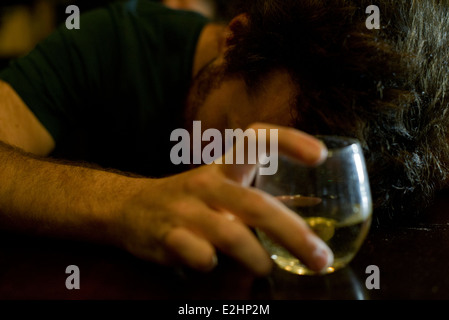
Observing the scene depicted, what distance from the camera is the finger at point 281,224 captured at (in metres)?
0.51

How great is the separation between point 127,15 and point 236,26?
1.56ft

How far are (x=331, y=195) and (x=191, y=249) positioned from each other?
0.57 ft

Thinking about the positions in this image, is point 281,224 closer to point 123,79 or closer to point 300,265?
point 300,265

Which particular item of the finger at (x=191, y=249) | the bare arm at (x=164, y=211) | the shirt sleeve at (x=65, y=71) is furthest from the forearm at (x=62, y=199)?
the shirt sleeve at (x=65, y=71)

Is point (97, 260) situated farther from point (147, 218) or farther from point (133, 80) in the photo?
point (133, 80)

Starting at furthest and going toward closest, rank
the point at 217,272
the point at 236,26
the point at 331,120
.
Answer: the point at 236,26 < the point at 331,120 < the point at 217,272

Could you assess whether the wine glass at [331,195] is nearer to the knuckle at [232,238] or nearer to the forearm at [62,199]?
the knuckle at [232,238]

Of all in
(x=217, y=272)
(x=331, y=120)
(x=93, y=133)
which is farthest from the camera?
(x=93, y=133)

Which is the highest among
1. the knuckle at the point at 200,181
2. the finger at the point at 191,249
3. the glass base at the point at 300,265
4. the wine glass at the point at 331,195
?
the knuckle at the point at 200,181

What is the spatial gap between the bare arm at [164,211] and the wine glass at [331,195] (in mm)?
26

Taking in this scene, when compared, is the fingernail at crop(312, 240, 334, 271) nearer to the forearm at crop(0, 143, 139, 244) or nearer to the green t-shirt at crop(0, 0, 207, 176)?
the forearm at crop(0, 143, 139, 244)
